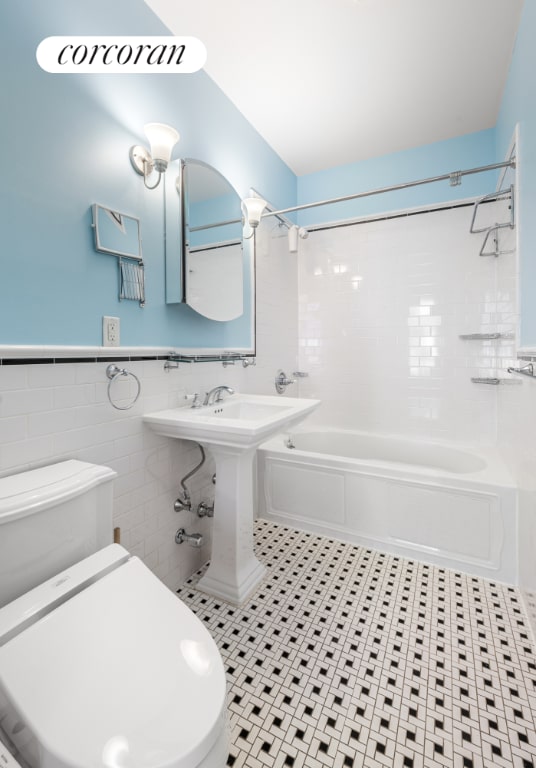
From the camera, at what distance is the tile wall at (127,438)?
3.76 feet

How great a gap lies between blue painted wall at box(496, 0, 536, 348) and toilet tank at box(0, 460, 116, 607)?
1.85m

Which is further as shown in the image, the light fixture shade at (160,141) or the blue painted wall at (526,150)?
the blue painted wall at (526,150)

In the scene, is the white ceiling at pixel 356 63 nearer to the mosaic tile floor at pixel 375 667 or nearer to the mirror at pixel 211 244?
the mirror at pixel 211 244

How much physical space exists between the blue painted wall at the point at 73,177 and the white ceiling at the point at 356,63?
0.35 metres

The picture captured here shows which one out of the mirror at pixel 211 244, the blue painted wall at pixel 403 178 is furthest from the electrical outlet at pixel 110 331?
the blue painted wall at pixel 403 178

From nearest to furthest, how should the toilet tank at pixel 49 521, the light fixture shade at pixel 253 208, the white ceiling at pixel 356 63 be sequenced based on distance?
the toilet tank at pixel 49 521 < the white ceiling at pixel 356 63 < the light fixture shade at pixel 253 208

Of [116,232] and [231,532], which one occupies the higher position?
[116,232]

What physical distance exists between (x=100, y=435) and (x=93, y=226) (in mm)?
802

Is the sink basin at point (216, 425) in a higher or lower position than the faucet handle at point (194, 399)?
lower

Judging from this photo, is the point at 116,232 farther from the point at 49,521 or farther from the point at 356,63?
the point at 356,63

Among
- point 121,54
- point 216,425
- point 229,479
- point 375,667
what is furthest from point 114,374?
point 375,667

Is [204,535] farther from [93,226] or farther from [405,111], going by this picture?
[405,111]

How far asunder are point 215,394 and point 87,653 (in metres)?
1.34

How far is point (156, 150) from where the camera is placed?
1480 millimetres
